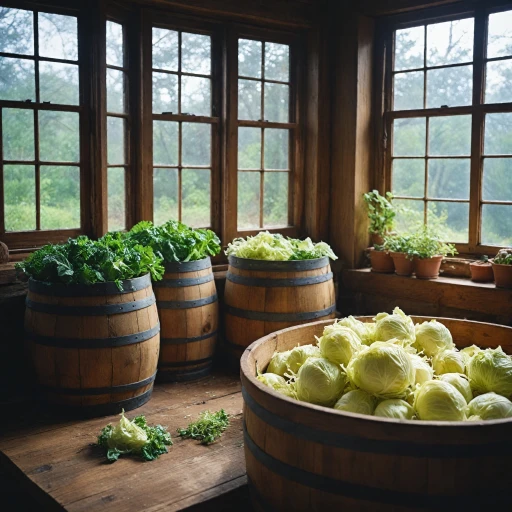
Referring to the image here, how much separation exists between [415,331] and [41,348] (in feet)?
6.54

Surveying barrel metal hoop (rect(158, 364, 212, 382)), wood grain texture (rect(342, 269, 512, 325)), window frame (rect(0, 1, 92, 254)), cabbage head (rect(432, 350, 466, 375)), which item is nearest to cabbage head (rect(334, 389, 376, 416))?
cabbage head (rect(432, 350, 466, 375))

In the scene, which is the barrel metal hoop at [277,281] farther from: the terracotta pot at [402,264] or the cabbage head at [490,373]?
the cabbage head at [490,373]

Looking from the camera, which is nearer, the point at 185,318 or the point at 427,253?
the point at 185,318

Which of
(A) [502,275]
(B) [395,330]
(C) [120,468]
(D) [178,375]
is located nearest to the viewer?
(B) [395,330]

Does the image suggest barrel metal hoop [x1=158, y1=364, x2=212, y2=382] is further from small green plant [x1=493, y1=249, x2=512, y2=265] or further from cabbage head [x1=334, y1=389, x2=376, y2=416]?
small green plant [x1=493, y1=249, x2=512, y2=265]

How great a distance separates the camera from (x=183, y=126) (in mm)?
5168

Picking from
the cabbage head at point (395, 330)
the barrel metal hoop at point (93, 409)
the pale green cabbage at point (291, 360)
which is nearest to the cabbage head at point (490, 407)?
the cabbage head at point (395, 330)

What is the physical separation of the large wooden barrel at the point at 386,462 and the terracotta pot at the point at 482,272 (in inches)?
113

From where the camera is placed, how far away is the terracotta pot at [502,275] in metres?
4.66

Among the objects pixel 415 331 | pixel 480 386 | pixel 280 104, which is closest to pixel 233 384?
pixel 415 331

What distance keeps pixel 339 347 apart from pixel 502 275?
2461 mm

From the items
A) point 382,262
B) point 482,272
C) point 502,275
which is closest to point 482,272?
point 482,272

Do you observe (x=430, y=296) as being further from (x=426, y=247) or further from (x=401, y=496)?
(x=401, y=496)

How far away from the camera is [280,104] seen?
5715 mm
